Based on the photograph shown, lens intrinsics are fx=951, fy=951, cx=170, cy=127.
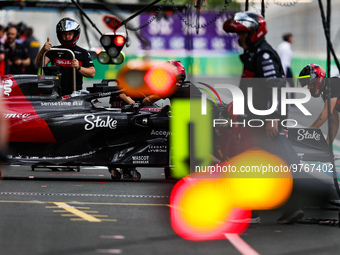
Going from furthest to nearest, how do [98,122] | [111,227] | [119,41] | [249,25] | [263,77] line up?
[119,41]
[98,122]
[249,25]
[263,77]
[111,227]

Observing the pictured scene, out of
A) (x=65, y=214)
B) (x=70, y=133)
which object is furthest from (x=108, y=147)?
(x=65, y=214)

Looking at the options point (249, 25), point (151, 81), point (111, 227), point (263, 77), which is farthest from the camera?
point (151, 81)

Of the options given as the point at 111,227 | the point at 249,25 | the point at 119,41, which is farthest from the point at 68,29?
the point at 111,227

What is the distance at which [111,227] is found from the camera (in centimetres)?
834

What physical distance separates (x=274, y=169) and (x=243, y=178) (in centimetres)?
30

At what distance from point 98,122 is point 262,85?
383 cm

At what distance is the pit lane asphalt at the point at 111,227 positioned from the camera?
735cm

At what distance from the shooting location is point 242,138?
28.8ft

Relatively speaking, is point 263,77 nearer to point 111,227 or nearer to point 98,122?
point 111,227

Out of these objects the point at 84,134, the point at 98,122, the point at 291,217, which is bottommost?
the point at 291,217

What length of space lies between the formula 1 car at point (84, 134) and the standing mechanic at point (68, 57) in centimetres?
79

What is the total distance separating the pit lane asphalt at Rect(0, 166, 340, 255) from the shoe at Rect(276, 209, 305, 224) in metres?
0.06

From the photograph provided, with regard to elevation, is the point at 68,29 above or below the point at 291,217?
above

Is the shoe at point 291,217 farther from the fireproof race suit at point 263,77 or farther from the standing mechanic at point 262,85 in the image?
the fireproof race suit at point 263,77
